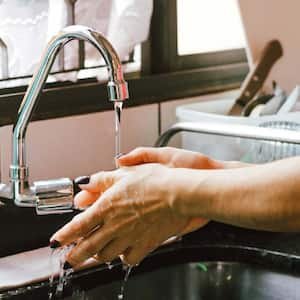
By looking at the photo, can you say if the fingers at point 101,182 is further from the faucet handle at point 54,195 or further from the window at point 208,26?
the window at point 208,26

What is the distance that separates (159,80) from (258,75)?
0.73ft

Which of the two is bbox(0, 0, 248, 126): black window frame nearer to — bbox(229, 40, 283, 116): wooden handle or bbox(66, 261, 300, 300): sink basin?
bbox(229, 40, 283, 116): wooden handle

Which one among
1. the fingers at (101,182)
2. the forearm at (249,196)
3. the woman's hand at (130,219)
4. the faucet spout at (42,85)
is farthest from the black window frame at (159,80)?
the forearm at (249,196)

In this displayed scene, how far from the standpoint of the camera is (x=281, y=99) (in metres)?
1.74

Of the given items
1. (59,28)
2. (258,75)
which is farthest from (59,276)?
(258,75)

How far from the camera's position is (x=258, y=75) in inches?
72.3

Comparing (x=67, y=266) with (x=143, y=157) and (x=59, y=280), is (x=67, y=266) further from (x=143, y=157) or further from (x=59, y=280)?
(x=143, y=157)

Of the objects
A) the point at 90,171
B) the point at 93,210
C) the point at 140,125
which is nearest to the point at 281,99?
the point at 140,125

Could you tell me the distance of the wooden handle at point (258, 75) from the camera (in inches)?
71.2

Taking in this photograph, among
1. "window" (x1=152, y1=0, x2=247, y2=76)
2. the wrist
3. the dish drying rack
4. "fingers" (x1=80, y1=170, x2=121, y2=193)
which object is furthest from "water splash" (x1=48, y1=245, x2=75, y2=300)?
"window" (x1=152, y1=0, x2=247, y2=76)

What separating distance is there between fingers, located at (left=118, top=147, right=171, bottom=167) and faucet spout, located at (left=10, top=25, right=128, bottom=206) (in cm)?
8

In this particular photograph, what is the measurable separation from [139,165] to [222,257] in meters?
0.33

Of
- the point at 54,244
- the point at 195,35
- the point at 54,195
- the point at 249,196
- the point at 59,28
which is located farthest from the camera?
the point at 195,35

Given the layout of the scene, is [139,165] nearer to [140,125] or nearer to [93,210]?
[93,210]
